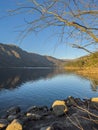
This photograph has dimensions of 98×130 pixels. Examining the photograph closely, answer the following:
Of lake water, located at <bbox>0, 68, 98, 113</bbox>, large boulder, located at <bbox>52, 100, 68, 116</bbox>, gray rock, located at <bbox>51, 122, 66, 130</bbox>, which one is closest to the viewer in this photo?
gray rock, located at <bbox>51, 122, 66, 130</bbox>

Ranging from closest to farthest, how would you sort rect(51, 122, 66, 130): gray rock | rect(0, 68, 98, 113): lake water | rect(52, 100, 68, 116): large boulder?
rect(51, 122, 66, 130): gray rock, rect(52, 100, 68, 116): large boulder, rect(0, 68, 98, 113): lake water

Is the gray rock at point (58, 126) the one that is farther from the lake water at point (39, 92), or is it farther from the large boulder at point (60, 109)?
the large boulder at point (60, 109)

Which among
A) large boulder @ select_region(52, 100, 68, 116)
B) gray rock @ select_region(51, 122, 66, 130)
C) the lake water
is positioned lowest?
the lake water

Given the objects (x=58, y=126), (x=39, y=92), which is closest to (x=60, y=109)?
(x=58, y=126)

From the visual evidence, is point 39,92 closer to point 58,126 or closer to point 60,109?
point 60,109

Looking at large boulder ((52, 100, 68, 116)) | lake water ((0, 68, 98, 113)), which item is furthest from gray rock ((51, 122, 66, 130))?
large boulder ((52, 100, 68, 116))

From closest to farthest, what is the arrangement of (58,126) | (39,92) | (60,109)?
(58,126) < (60,109) < (39,92)

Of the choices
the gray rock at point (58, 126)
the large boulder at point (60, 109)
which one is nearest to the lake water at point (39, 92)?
the large boulder at point (60, 109)

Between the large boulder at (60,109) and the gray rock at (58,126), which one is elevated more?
the large boulder at (60,109)

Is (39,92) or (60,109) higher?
(60,109)

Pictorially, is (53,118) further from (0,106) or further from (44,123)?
(0,106)

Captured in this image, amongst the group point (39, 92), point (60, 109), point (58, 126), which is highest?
point (60, 109)

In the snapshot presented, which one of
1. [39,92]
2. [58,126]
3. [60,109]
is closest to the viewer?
[58,126]

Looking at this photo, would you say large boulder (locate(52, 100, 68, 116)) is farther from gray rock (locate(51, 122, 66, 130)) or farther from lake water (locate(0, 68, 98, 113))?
gray rock (locate(51, 122, 66, 130))
